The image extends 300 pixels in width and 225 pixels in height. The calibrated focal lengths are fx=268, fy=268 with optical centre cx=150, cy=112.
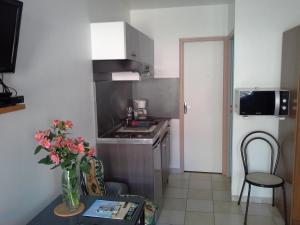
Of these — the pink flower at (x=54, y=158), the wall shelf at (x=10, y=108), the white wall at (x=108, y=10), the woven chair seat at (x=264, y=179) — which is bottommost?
the woven chair seat at (x=264, y=179)

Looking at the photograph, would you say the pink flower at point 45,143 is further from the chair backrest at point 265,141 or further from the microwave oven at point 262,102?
the chair backrest at point 265,141

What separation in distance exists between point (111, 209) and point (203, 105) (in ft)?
9.11

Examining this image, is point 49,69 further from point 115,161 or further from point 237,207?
point 237,207

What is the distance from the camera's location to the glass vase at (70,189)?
1501 mm

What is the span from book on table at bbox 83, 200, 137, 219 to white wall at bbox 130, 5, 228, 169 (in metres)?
2.61

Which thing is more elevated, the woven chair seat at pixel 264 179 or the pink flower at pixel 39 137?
the pink flower at pixel 39 137

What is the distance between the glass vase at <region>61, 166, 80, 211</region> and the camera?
1.50 meters

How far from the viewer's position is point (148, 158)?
8.89ft

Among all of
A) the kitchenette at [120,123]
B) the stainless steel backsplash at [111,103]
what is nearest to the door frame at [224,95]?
the kitchenette at [120,123]

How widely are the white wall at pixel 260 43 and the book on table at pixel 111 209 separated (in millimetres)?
1918


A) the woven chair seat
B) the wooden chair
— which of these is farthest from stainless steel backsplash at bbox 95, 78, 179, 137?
the woven chair seat

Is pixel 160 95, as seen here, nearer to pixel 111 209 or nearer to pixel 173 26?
pixel 173 26

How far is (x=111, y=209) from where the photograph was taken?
1.63 meters

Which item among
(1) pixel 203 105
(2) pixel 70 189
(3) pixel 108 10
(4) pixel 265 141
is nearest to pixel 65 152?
(2) pixel 70 189
